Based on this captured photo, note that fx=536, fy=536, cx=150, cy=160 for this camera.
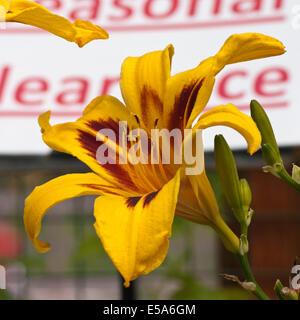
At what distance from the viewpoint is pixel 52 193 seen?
0.15 m

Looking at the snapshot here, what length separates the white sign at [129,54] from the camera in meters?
0.60

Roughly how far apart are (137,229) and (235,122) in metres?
0.04

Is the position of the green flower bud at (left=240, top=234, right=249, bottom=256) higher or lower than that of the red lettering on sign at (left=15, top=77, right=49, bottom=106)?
lower

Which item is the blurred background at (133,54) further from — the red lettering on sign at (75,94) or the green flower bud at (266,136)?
the green flower bud at (266,136)

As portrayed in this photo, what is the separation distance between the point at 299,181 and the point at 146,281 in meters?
1.21

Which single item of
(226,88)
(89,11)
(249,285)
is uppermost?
(89,11)

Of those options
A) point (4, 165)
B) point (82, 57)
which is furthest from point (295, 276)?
point (4, 165)

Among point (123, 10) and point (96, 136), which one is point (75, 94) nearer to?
point (123, 10)

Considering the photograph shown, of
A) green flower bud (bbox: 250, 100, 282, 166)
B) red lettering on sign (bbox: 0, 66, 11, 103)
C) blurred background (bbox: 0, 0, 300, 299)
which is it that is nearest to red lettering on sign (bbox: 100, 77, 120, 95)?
blurred background (bbox: 0, 0, 300, 299)

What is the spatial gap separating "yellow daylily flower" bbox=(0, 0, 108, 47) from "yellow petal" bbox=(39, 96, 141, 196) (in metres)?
0.03

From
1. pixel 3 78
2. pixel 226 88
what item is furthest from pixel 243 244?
pixel 3 78

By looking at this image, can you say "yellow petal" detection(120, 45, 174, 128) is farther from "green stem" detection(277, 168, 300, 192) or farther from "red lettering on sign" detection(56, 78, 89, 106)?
"red lettering on sign" detection(56, 78, 89, 106)

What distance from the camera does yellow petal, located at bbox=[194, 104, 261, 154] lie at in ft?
0.43
